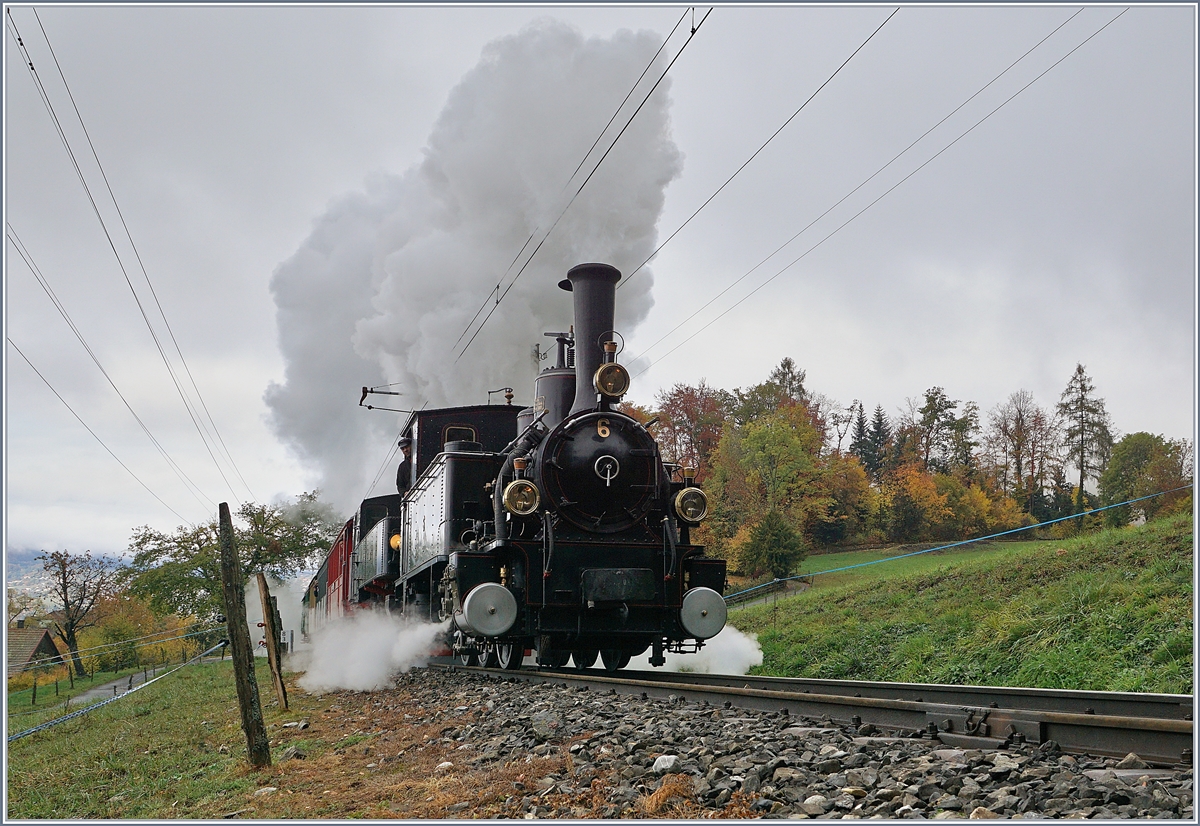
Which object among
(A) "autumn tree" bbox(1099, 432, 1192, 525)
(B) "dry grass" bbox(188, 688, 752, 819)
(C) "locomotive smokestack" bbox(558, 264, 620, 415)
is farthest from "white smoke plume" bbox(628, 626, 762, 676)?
(A) "autumn tree" bbox(1099, 432, 1192, 525)

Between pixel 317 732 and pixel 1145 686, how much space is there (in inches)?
314

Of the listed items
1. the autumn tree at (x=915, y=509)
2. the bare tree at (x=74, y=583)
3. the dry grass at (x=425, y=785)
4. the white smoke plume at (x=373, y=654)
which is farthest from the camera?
the bare tree at (x=74, y=583)

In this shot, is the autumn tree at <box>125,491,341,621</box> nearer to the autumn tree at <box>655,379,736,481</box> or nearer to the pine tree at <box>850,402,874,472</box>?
the autumn tree at <box>655,379,736,481</box>

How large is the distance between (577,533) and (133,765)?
4.92 m

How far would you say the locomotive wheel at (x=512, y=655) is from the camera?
11.2m

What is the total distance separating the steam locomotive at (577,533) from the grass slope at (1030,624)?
3.49 meters

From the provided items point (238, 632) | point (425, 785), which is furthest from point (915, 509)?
point (425, 785)

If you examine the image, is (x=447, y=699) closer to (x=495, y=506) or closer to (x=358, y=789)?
(x=495, y=506)

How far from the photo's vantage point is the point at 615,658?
1197 cm

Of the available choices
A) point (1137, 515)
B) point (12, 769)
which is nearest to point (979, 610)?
point (12, 769)

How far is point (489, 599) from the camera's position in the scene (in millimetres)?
9727

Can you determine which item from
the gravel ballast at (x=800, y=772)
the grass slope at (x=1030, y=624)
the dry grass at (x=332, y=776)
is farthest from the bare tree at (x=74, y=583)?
the gravel ballast at (x=800, y=772)

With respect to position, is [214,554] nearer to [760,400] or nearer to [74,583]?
[74,583]

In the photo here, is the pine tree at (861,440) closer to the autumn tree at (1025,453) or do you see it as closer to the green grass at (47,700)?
the autumn tree at (1025,453)
